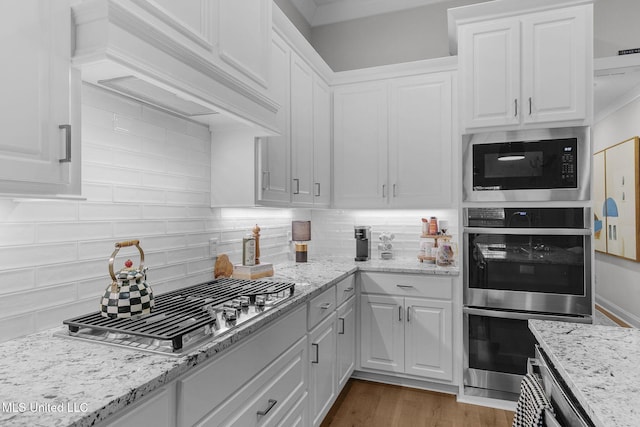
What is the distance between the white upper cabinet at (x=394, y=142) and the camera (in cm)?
304

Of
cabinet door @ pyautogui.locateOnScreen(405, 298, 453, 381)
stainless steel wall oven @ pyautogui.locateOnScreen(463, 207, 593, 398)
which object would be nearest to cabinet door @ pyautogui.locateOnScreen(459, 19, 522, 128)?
stainless steel wall oven @ pyautogui.locateOnScreen(463, 207, 593, 398)

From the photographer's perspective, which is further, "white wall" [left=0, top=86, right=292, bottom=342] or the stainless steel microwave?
the stainless steel microwave

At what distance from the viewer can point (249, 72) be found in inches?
67.7

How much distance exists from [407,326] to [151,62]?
8.07ft

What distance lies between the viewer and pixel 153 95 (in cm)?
153

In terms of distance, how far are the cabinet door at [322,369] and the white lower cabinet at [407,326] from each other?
58 cm

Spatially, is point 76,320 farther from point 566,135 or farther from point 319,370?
point 566,135

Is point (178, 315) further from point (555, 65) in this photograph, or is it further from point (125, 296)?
point (555, 65)

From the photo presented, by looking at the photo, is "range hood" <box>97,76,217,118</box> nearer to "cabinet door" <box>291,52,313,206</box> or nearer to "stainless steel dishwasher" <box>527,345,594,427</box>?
"cabinet door" <box>291,52,313,206</box>

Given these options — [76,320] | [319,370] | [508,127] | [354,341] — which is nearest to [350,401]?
[354,341]

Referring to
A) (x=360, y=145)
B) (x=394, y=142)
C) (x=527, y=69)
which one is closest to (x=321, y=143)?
(x=360, y=145)

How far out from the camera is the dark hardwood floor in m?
2.45

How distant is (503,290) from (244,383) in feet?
6.49

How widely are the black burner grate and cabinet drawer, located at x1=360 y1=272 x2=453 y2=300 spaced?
1139mm
